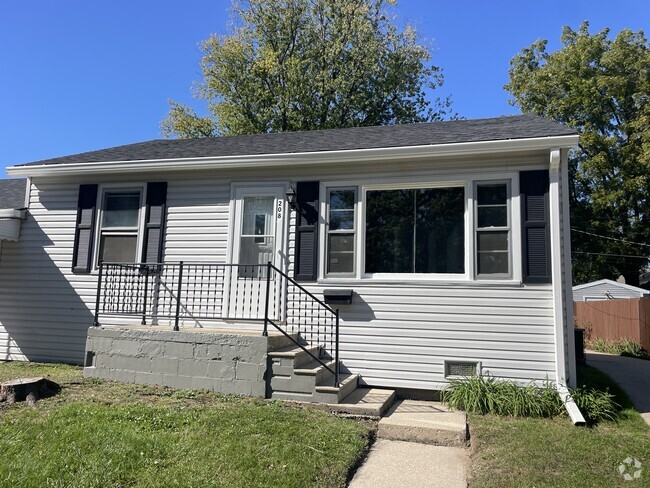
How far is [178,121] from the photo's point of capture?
2298 centimetres

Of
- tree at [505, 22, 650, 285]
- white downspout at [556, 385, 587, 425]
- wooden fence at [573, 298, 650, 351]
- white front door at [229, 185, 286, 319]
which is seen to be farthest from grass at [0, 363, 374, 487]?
tree at [505, 22, 650, 285]

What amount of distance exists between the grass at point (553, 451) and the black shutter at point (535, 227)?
170 centimetres

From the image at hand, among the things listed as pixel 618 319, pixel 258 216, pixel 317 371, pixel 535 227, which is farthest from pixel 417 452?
pixel 618 319

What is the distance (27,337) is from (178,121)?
55.3 ft

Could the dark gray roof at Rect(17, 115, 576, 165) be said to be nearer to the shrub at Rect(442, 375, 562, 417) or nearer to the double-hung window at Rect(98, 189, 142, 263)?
the double-hung window at Rect(98, 189, 142, 263)

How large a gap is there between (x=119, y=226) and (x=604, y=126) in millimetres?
21365

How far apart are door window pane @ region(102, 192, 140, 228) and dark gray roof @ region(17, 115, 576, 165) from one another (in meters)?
0.62

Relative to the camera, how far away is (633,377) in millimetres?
8492

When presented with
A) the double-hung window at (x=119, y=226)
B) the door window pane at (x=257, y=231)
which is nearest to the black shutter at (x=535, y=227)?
the door window pane at (x=257, y=231)

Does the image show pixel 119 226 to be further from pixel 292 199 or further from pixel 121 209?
pixel 292 199

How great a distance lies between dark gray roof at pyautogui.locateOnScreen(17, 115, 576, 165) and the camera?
648cm

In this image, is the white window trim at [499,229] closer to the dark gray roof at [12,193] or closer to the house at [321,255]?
the house at [321,255]

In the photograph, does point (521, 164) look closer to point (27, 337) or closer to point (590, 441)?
point (590, 441)

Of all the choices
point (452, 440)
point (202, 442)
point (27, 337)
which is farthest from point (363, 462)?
point (27, 337)
